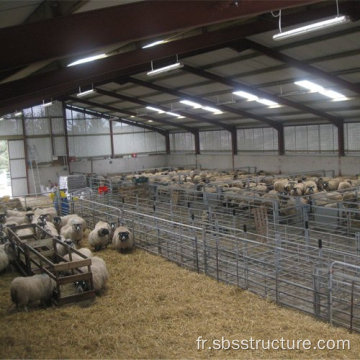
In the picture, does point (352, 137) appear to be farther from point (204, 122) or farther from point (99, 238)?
point (99, 238)

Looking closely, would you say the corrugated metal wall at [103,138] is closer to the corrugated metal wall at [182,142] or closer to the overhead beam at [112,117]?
the overhead beam at [112,117]

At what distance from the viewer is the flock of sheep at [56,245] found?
8.52 metres

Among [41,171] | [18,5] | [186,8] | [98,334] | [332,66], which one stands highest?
[332,66]

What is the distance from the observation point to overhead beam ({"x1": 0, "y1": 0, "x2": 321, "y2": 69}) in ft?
14.1

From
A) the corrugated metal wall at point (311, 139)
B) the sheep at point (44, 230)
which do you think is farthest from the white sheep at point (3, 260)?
the corrugated metal wall at point (311, 139)

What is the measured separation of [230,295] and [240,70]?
12003 millimetres

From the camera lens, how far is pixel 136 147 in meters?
37.1

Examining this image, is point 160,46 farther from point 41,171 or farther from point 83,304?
point 41,171

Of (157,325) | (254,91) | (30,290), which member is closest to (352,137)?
(254,91)

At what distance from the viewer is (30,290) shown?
848 centimetres

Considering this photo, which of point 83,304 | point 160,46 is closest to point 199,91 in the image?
point 160,46

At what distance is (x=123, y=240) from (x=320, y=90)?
37.1ft

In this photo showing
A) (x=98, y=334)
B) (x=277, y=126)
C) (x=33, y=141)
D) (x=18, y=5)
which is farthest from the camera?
(x=33, y=141)

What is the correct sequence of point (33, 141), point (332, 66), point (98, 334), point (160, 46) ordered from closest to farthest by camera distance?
point (98, 334), point (160, 46), point (332, 66), point (33, 141)
